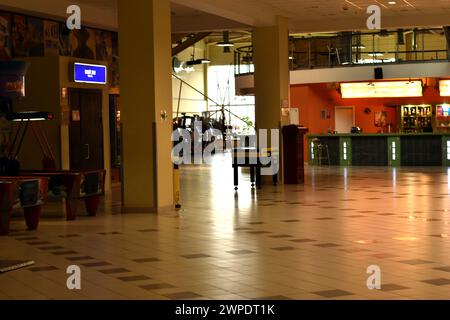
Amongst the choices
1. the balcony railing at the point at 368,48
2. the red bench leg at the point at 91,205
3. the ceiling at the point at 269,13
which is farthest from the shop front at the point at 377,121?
the red bench leg at the point at 91,205

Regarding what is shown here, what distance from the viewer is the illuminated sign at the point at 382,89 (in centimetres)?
2559

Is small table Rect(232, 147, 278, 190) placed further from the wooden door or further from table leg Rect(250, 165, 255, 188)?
the wooden door

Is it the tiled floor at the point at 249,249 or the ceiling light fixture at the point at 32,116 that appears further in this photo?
the ceiling light fixture at the point at 32,116

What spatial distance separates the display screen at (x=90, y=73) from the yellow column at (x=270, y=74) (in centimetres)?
342

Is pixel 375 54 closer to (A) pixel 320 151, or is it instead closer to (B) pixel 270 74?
(A) pixel 320 151

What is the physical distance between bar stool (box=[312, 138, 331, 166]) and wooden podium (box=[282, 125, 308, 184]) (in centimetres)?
735

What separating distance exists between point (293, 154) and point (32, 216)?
7986 millimetres

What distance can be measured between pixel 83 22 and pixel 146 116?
488 cm

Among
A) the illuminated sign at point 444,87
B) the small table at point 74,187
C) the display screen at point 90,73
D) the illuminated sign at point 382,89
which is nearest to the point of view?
the small table at point 74,187

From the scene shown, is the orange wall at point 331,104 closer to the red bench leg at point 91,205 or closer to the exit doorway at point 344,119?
the exit doorway at point 344,119

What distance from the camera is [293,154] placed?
1777 centimetres

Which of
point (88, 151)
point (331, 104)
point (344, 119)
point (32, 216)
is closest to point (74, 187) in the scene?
point (32, 216)
